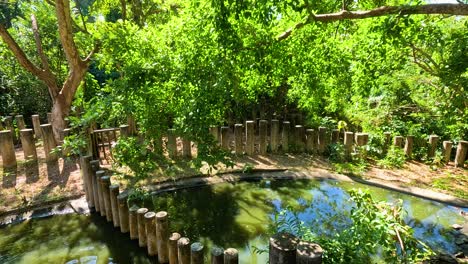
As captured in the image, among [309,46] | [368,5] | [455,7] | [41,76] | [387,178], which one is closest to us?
[455,7]

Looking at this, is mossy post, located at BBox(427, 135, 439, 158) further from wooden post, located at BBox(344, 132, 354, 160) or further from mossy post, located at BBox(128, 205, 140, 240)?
mossy post, located at BBox(128, 205, 140, 240)

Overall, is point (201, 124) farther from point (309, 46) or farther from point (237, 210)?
point (309, 46)

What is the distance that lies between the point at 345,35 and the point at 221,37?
3770 millimetres

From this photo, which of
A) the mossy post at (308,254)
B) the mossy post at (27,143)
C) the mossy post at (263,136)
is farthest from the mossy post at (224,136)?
the mossy post at (308,254)

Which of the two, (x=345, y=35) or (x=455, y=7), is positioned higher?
(x=345, y=35)

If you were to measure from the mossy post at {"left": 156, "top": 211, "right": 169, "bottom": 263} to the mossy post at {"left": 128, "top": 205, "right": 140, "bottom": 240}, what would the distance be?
0.61 metres

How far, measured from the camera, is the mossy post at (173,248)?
366 centimetres

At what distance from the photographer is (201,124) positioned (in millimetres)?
4094

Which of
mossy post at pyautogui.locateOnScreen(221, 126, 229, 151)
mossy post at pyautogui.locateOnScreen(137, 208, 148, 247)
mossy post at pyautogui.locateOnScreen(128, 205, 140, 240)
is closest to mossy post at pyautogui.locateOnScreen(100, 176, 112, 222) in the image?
mossy post at pyautogui.locateOnScreen(128, 205, 140, 240)

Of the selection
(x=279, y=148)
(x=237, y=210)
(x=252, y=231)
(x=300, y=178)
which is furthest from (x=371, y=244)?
(x=279, y=148)

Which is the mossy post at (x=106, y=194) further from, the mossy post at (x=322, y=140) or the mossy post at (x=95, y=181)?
the mossy post at (x=322, y=140)

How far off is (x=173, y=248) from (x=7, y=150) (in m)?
4.85

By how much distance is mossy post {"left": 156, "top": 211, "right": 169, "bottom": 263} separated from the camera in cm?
385

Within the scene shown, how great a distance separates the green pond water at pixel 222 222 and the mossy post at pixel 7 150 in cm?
203
